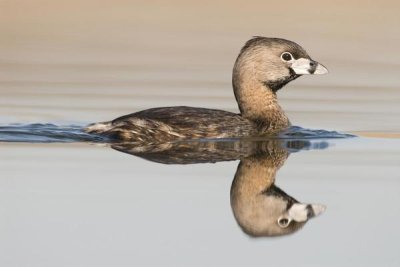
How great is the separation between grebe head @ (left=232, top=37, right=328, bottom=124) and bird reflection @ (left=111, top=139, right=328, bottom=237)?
77 cm

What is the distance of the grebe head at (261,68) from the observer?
15250mm

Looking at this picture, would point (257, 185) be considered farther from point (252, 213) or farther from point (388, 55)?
point (388, 55)

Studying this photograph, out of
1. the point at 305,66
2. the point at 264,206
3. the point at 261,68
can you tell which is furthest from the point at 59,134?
the point at 264,206


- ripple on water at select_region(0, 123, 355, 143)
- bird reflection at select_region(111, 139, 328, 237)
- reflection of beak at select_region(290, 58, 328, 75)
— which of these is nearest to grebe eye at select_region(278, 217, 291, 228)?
bird reflection at select_region(111, 139, 328, 237)

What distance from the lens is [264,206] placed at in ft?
37.7

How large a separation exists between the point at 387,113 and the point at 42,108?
3709 mm

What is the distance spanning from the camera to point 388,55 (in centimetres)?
2100

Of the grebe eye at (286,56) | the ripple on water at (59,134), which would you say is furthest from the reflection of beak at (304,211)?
the grebe eye at (286,56)

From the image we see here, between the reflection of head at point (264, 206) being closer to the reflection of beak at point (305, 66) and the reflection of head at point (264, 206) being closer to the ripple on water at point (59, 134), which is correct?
the ripple on water at point (59, 134)

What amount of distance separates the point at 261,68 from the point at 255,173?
119 inches

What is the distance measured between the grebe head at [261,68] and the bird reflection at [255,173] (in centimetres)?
77

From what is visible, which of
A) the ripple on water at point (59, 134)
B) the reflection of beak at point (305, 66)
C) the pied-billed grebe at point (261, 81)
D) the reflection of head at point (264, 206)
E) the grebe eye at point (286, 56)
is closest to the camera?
the reflection of head at point (264, 206)

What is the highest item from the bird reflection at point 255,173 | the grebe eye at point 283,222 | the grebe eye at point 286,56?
the grebe eye at point 286,56

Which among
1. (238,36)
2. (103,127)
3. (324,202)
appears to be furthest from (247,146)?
(238,36)
